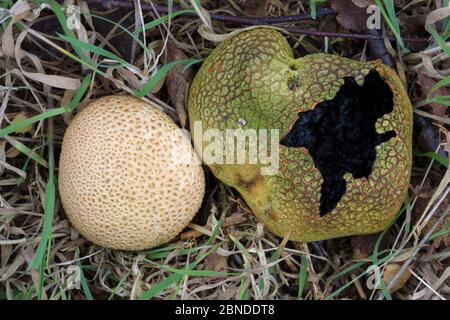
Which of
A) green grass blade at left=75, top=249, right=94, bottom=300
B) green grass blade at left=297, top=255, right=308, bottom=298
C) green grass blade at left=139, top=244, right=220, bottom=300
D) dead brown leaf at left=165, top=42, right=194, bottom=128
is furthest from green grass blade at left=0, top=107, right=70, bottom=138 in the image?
green grass blade at left=297, top=255, right=308, bottom=298

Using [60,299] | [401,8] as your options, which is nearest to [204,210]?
[60,299]

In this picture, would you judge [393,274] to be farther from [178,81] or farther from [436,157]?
[178,81]

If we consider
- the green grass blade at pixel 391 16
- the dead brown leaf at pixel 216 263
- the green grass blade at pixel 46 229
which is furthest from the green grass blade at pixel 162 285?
the green grass blade at pixel 391 16

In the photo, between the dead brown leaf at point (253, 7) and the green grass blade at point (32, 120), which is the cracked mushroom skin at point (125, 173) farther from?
the dead brown leaf at point (253, 7)

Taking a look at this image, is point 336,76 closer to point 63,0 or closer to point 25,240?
point 63,0

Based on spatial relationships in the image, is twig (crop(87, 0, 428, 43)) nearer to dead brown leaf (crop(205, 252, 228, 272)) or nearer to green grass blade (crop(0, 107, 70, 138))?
green grass blade (crop(0, 107, 70, 138))
